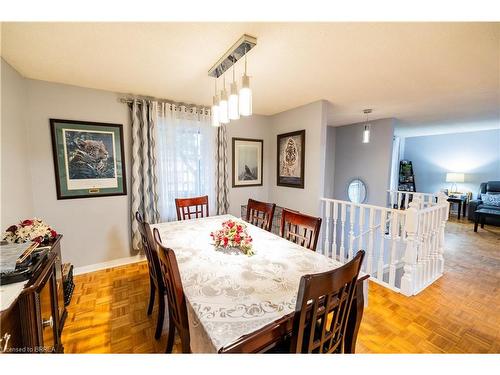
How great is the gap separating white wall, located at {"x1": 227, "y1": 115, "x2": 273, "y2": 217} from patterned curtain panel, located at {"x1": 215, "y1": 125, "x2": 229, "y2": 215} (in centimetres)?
14

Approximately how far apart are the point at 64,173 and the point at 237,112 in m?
2.25

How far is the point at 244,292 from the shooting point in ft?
3.19

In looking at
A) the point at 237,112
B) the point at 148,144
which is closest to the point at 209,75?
the point at 237,112

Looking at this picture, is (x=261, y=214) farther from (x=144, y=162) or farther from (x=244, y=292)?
(x=144, y=162)

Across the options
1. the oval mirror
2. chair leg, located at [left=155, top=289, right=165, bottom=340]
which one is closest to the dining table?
chair leg, located at [left=155, top=289, right=165, bottom=340]

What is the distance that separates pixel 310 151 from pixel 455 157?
5525 mm

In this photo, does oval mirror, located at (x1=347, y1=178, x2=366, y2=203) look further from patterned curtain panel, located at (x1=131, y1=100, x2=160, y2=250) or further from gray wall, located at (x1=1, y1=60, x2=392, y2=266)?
patterned curtain panel, located at (x1=131, y1=100, x2=160, y2=250)

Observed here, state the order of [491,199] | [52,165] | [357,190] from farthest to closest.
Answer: [491,199] < [357,190] < [52,165]

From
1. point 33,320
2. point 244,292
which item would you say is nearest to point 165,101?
point 33,320

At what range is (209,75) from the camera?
6.39 ft

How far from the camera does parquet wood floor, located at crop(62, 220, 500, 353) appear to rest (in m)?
1.49

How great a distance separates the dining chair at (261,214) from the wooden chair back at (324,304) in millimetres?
1248
